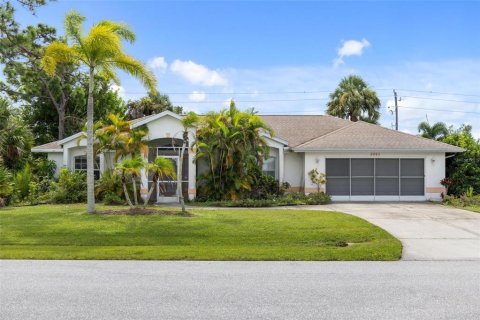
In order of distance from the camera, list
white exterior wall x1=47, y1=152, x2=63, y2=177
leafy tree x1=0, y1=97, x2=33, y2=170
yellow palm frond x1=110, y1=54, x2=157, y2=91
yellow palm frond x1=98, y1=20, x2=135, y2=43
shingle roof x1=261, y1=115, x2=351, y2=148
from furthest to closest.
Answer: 1. shingle roof x1=261, y1=115, x2=351, y2=148
2. white exterior wall x1=47, y1=152, x2=63, y2=177
3. leafy tree x1=0, y1=97, x2=33, y2=170
4. yellow palm frond x1=110, y1=54, x2=157, y2=91
5. yellow palm frond x1=98, y1=20, x2=135, y2=43

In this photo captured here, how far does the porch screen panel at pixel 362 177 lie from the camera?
2097 cm

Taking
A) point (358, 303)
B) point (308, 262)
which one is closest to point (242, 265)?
point (308, 262)

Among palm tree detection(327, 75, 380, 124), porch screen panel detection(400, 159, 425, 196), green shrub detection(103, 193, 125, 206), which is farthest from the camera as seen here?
palm tree detection(327, 75, 380, 124)

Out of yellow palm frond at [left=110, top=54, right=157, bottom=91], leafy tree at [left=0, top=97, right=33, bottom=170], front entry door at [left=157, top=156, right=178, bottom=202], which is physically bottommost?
front entry door at [left=157, top=156, right=178, bottom=202]

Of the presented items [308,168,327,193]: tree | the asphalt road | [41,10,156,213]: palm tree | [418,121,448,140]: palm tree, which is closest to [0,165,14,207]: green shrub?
[41,10,156,213]: palm tree

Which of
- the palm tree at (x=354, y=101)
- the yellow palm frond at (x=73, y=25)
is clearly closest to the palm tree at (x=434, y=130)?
the palm tree at (x=354, y=101)

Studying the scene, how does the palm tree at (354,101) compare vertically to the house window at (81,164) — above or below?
above

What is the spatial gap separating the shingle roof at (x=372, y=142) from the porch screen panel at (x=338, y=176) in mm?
876

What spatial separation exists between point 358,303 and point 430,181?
669 inches

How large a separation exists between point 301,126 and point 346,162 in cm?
498

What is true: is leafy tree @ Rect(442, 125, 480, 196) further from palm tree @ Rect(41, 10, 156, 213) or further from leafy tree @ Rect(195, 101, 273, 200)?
palm tree @ Rect(41, 10, 156, 213)

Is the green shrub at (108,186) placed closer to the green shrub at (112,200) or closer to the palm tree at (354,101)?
the green shrub at (112,200)

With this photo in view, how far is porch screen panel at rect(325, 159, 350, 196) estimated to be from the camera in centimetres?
2098

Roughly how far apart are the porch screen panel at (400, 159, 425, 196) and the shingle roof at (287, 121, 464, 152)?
2.78 feet
